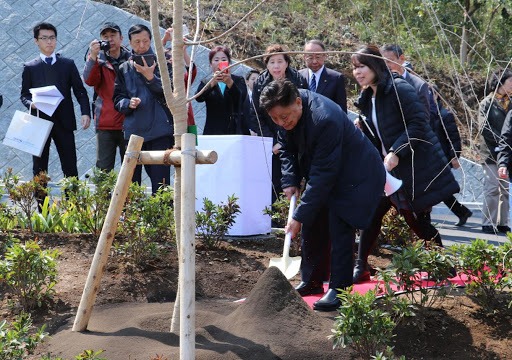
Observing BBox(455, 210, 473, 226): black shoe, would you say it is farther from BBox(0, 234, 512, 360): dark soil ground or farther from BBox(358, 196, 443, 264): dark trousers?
BBox(0, 234, 512, 360): dark soil ground

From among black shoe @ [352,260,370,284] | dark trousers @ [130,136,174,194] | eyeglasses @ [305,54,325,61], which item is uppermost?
eyeglasses @ [305,54,325,61]

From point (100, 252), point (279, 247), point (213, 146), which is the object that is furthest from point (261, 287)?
point (213, 146)

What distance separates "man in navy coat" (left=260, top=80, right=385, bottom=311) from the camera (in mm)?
5098

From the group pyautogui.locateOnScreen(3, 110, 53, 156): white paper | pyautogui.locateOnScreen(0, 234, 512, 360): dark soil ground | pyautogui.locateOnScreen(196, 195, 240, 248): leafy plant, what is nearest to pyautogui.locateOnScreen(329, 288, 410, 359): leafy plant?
pyautogui.locateOnScreen(0, 234, 512, 360): dark soil ground

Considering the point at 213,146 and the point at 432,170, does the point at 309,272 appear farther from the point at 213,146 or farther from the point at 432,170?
the point at 213,146

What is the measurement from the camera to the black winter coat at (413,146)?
589cm

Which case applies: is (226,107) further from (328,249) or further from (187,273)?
(187,273)

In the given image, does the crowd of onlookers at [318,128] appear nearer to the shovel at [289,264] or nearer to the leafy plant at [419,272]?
the shovel at [289,264]

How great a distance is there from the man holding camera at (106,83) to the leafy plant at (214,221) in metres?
1.52

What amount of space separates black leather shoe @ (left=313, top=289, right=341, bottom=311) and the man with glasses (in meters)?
4.12

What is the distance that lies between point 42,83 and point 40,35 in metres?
0.50

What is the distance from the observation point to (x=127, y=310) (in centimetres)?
543

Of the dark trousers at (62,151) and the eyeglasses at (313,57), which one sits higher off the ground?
the eyeglasses at (313,57)

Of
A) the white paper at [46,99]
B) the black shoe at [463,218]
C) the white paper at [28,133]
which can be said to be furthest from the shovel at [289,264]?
the black shoe at [463,218]
